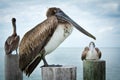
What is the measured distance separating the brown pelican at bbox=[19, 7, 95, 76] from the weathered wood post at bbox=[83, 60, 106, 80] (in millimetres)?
725

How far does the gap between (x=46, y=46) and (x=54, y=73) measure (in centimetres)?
123

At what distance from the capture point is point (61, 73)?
469cm

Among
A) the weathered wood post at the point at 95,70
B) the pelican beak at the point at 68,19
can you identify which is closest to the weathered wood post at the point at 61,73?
the pelican beak at the point at 68,19

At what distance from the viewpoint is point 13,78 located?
6438mm

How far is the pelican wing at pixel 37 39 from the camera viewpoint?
5.71 meters

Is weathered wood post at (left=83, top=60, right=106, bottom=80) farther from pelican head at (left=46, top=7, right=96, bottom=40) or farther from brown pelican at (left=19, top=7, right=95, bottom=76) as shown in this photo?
pelican head at (left=46, top=7, right=96, bottom=40)

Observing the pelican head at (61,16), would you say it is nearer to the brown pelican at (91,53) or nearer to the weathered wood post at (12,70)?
the weathered wood post at (12,70)

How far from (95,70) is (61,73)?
5.44ft

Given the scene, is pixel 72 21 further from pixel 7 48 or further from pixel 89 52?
pixel 89 52

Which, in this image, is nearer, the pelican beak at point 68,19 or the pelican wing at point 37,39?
the pelican beak at point 68,19

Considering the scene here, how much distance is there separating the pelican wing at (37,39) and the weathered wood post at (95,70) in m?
0.86

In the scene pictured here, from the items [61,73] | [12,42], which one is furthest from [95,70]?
[12,42]

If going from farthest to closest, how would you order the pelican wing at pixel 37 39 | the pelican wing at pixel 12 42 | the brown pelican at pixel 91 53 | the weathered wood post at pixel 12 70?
the brown pelican at pixel 91 53 < the pelican wing at pixel 12 42 < the weathered wood post at pixel 12 70 < the pelican wing at pixel 37 39

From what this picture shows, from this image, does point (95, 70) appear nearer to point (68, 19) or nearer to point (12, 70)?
point (68, 19)
